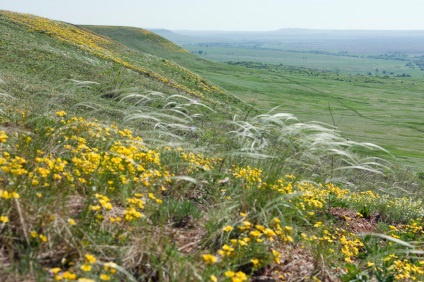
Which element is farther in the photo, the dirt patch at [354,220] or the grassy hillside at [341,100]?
the grassy hillside at [341,100]

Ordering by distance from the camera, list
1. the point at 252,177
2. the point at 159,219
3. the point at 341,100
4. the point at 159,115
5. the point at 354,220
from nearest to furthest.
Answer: the point at 159,219 < the point at 252,177 < the point at 159,115 < the point at 354,220 < the point at 341,100

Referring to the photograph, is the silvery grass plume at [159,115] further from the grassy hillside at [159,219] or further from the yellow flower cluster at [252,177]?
the yellow flower cluster at [252,177]

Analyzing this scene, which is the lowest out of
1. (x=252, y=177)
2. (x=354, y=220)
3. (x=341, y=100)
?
(x=341, y=100)

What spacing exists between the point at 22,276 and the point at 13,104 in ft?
20.8

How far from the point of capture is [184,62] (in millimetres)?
77188

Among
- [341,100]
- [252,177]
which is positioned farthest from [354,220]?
[341,100]

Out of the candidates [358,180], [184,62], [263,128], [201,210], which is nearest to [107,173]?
[201,210]

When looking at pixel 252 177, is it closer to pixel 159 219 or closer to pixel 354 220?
pixel 159 219

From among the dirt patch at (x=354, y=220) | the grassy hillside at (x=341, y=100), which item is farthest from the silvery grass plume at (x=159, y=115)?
the grassy hillside at (x=341, y=100)

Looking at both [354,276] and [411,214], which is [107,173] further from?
[411,214]

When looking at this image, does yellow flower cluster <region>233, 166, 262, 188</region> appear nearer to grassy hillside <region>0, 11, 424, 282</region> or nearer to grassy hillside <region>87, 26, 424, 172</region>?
grassy hillside <region>0, 11, 424, 282</region>

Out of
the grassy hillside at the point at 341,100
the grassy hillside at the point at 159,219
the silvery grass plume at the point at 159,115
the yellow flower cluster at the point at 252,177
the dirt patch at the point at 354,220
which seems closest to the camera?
the grassy hillside at the point at 159,219

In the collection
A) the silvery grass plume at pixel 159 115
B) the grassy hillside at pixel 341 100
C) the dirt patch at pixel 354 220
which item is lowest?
the grassy hillside at pixel 341 100

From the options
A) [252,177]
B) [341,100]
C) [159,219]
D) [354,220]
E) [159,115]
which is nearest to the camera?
[159,219]
